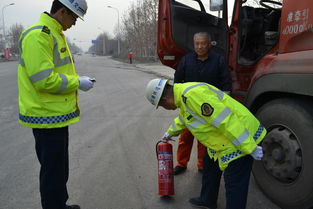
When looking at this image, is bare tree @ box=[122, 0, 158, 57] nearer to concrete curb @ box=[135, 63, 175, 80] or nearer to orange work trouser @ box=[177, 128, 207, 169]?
concrete curb @ box=[135, 63, 175, 80]

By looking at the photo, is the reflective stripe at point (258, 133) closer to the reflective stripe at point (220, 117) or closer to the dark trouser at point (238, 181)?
the dark trouser at point (238, 181)

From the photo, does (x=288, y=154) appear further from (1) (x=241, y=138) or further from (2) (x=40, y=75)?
(2) (x=40, y=75)

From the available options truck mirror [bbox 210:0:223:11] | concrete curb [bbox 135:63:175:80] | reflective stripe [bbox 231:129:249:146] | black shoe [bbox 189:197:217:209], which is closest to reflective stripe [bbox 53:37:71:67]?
reflective stripe [bbox 231:129:249:146]

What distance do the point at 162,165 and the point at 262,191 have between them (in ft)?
3.59

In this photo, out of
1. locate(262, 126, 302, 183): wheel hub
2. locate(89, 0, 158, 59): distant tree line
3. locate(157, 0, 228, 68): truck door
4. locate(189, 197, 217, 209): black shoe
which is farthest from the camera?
locate(89, 0, 158, 59): distant tree line

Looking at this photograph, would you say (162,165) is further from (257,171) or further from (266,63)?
(266,63)

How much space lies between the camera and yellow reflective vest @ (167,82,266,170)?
6.98 ft

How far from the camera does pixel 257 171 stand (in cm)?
316

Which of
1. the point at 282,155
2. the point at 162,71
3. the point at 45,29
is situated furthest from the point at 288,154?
the point at 162,71

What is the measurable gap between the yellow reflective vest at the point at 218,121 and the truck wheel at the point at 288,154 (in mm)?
500

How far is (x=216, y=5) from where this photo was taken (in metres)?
4.20

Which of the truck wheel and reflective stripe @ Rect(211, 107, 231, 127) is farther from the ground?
reflective stripe @ Rect(211, 107, 231, 127)

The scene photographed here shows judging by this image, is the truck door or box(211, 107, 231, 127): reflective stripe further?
the truck door

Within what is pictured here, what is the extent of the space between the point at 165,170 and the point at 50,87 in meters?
1.54
